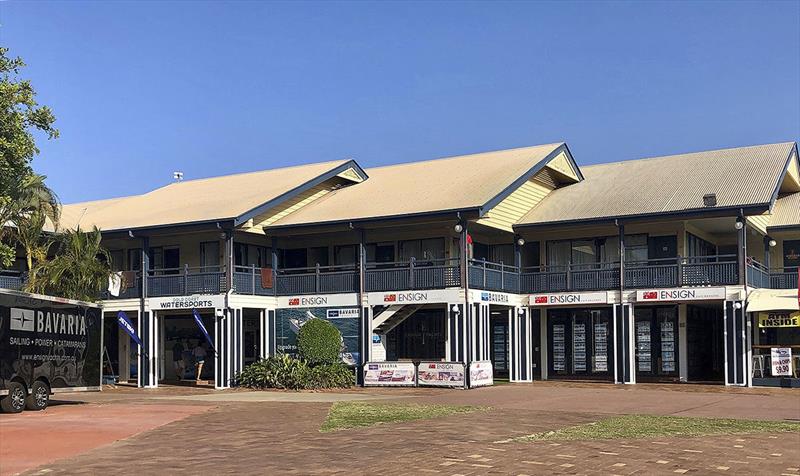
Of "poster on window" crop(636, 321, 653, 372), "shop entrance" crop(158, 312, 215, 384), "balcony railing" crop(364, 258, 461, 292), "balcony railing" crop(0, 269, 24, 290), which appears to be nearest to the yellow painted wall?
"balcony railing" crop(364, 258, 461, 292)

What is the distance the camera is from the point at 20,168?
24484mm

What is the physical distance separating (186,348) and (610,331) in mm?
16440

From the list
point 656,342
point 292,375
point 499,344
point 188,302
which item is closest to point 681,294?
point 656,342

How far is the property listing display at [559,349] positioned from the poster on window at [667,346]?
355 centimetres

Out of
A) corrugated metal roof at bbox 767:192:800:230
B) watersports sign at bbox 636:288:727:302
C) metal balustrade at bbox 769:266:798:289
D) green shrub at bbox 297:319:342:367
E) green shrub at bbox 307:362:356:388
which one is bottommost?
green shrub at bbox 307:362:356:388

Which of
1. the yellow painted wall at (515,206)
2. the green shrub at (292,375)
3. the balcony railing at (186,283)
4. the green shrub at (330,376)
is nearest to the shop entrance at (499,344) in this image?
the yellow painted wall at (515,206)

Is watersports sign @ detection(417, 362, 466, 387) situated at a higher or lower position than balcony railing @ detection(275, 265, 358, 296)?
lower

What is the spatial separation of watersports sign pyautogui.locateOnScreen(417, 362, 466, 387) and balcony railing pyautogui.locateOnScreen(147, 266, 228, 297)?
7164 millimetres

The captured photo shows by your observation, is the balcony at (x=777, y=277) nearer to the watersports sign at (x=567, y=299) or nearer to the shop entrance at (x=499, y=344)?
the watersports sign at (x=567, y=299)

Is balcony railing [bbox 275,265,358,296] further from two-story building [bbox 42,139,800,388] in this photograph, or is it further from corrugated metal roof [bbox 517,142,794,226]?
corrugated metal roof [bbox 517,142,794,226]

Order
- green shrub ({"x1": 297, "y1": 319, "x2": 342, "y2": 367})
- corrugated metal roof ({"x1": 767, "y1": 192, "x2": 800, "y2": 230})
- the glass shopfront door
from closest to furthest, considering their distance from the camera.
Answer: green shrub ({"x1": 297, "y1": 319, "x2": 342, "y2": 367})
the glass shopfront door
corrugated metal roof ({"x1": 767, "y1": 192, "x2": 800, "y2": 230})

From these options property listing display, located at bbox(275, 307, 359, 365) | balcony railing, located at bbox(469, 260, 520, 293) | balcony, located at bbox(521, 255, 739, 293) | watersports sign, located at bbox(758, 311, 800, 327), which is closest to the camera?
watersports sign, located at bbox(758, 311, 800, 327)

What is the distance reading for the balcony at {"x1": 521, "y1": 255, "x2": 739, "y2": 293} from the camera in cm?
A: 3011

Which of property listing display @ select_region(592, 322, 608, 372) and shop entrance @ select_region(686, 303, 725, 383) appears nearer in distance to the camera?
shop entrance @ select_region(686, 303, 725, 383)
